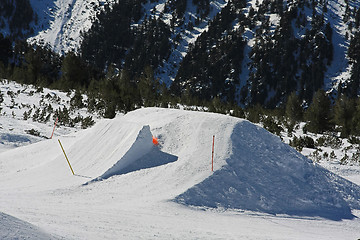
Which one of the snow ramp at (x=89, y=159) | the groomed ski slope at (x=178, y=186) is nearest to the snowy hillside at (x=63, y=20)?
the snow ramp at (x=89, y=159)

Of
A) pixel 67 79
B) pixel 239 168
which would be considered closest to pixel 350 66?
pixel 67 79

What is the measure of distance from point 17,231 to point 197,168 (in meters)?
5.01

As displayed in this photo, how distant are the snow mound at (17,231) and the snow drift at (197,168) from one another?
141 inches

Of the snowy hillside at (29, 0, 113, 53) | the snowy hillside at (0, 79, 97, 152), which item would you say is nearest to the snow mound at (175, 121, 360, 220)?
the snowy hillside at (0, 79, 97, 152)

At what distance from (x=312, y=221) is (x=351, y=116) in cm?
1775

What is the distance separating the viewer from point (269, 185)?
8180mm

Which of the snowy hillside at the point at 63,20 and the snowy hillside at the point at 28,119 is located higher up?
the snowy hillside at the point at 63,20

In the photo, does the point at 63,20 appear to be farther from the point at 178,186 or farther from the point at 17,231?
the point at 17,231

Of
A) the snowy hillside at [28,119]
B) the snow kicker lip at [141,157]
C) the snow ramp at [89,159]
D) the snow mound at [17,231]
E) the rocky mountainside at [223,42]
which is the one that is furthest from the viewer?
the rocky mountainside at [223,42]

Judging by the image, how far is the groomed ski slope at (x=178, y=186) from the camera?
5.93 meters

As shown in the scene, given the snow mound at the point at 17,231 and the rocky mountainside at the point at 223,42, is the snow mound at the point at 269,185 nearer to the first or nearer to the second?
the snow mound at the point at 17,231

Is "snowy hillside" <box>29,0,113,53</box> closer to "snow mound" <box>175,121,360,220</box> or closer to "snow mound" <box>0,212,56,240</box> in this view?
"snow mound" <box>175,121,360,220</box>

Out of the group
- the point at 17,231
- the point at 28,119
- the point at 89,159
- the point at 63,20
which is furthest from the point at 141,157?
the point at 63,20

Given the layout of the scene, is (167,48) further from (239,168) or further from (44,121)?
(239,168)
